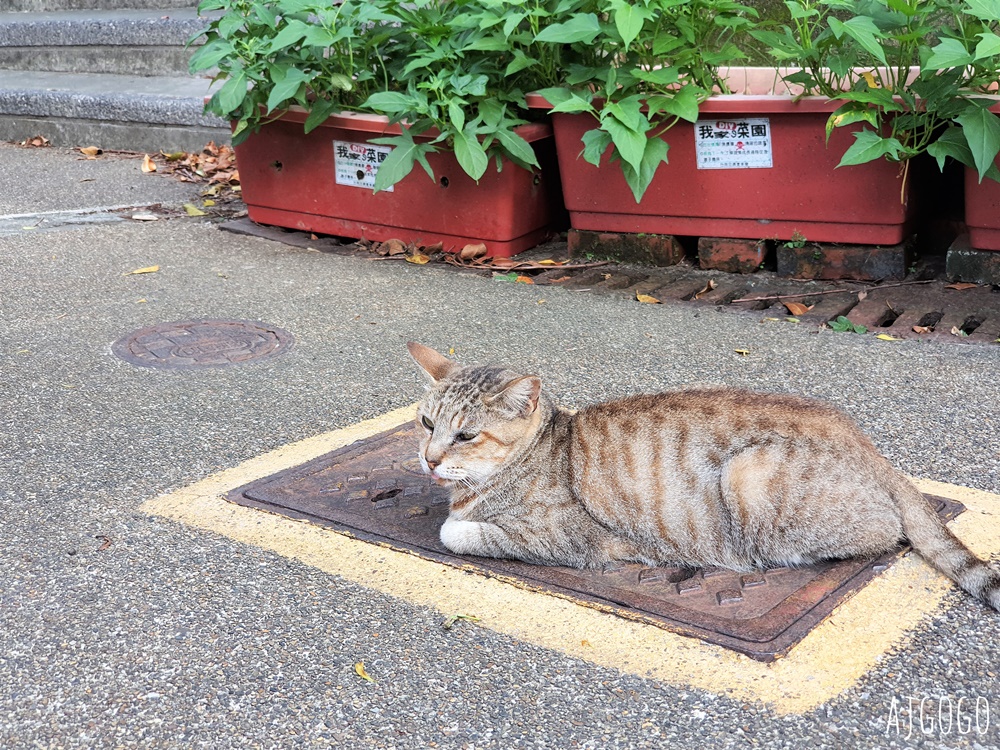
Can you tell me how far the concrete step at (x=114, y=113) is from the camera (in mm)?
9398

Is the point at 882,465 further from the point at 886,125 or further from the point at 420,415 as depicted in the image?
the point at 886,125

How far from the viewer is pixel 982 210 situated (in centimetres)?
504

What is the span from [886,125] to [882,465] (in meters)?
2.88

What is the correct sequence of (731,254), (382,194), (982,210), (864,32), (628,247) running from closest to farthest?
(864,32) < (982,210) < (731,254) < (628,247) < (382,194)

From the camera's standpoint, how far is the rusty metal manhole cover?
101 inches

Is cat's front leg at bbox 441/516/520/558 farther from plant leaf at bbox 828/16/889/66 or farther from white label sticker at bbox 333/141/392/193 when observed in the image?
white label sticker at bbox 333/141/392/193

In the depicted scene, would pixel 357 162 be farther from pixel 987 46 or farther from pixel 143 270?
pixel 987 46

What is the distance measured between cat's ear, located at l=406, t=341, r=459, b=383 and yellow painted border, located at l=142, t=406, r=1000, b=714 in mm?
538

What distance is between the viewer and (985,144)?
4.60 metres

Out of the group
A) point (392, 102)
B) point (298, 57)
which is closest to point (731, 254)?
point (392, 102)

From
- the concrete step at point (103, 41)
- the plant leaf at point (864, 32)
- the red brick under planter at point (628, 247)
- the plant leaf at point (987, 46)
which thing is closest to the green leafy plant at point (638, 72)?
the red brick under planter at point (628, 247)

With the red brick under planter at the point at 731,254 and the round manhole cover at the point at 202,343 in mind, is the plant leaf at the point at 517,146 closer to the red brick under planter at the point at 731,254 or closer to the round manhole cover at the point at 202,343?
the red brick under planter at the point at 731,254

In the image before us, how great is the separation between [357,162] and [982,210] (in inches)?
137

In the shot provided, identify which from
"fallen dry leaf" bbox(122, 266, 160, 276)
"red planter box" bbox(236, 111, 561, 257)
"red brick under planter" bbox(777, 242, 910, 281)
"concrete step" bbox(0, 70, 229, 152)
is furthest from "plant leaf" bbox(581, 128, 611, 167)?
"concrete step" bbox(0, 70, 229, 152)
